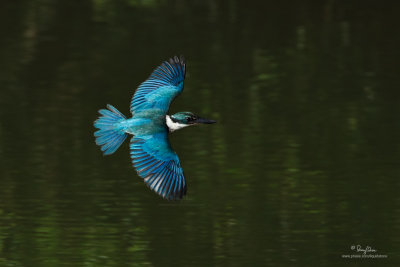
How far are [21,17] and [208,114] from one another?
191 inches

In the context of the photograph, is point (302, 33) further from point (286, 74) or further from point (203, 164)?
Answer: point (203, 164)

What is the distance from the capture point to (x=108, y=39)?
14.4m

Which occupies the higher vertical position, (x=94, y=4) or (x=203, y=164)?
(x=94, y=4)

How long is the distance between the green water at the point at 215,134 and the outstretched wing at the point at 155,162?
1.46 m

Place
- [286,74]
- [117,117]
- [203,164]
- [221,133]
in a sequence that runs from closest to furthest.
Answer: [117,117], [203,164], [221,133], [286,74]

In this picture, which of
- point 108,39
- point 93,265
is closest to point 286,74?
point 108,39

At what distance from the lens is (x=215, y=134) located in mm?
11016

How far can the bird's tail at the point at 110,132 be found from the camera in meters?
7.03

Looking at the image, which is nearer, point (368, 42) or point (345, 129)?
point (345, 129)

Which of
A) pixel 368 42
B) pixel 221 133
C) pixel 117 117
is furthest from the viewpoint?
pixel 368 42

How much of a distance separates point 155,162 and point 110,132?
40 centimetres
